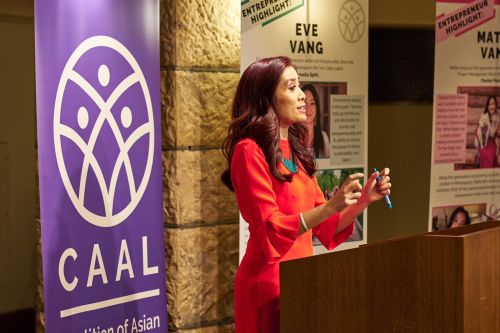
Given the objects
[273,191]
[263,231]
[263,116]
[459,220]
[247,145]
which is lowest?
[459,220]

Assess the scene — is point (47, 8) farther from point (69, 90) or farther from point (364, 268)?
point (364, 268)

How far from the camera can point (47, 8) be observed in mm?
2732

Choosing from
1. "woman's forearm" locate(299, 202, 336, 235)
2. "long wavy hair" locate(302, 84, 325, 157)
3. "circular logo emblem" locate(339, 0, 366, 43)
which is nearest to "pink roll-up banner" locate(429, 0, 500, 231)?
"circular logo emblem" locate(339, 0, 366, 43)

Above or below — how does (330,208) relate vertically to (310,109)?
below

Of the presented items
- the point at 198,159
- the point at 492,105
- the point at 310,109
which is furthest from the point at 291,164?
the point at 492,105

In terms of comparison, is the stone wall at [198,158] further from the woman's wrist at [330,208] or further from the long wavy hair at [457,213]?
the long wavy hair at [457,213]

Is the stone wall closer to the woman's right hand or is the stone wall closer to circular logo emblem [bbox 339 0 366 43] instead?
circular logo emblem [bbox 339 0 366 43]

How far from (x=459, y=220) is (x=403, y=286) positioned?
2.68 metres

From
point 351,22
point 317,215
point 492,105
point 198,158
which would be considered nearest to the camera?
point 317,215

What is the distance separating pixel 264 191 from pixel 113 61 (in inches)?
28.7

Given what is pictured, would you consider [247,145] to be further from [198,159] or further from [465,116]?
[465,116]

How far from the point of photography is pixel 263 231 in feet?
9.32

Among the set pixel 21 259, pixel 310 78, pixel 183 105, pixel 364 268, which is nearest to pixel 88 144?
pixel 183 105

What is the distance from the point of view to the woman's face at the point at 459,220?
4805mm
